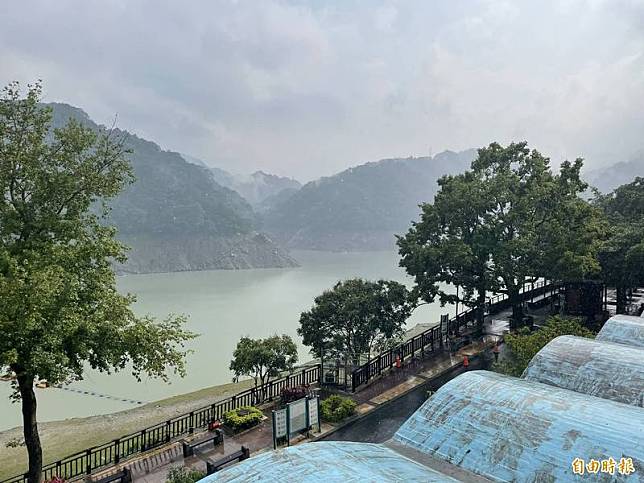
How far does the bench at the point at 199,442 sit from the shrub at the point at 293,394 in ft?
9.52

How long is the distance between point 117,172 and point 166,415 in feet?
40.7

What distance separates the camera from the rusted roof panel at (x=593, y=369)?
29.3 feet

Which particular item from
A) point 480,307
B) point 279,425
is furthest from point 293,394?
point 480,307

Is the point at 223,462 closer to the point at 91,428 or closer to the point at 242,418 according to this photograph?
the point at 242,418

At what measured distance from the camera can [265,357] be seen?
15477 millimetres

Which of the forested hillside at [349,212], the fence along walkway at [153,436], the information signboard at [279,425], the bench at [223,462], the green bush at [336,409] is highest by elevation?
the forested hillside at [349,212]

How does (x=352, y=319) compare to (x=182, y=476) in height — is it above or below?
above

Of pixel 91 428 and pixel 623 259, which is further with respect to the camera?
pixel 623 259

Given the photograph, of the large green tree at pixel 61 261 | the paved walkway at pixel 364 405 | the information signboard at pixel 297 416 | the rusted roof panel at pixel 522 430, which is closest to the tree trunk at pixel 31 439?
the large green tree at pixel 61 261

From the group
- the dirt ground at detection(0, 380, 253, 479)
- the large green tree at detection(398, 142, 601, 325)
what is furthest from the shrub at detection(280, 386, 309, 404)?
the large green tree at detection(398, 142, 601, 325)

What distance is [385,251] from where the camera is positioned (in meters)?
144

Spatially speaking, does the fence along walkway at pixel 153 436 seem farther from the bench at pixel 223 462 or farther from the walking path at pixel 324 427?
the bench at pixel 223 462

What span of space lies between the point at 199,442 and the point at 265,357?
4280mm

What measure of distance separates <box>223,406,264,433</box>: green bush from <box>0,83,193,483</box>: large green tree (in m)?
3.19
